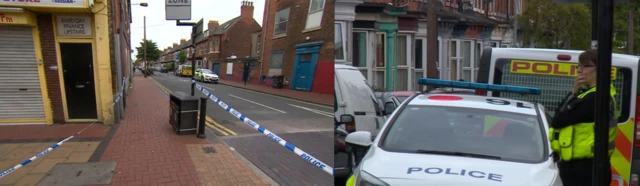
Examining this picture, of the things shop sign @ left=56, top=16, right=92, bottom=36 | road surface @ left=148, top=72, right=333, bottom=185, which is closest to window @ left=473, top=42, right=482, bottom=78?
road surface @ left=148, top=72, right=333, bottom=185

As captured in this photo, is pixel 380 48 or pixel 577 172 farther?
pixel 577 172

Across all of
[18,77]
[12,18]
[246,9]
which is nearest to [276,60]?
[246,9]

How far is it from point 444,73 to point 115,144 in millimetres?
6288

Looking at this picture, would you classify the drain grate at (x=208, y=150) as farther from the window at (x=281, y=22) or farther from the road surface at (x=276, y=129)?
the window at (x=281, y=22)

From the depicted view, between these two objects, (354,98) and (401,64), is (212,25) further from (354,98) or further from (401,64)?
(354,98)

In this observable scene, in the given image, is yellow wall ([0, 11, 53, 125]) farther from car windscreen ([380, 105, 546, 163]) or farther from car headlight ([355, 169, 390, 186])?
car headlight ([355, 169, 390, 186])

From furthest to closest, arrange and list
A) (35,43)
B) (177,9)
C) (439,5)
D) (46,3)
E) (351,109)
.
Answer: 1. (35,43)
2. (46,3)
3. (177,9)
4. (439,5)
5. (351,109)

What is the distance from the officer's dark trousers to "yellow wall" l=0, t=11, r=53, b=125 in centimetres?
1008

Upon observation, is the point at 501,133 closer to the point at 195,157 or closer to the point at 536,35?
the point at 536,35

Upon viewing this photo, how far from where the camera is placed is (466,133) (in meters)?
4.04

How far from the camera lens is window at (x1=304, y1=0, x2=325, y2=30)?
8.69 ft

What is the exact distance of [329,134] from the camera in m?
2.97

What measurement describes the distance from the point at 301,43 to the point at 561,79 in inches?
133

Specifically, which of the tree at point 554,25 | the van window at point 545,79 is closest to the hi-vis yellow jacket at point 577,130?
the van window at point 545,79
